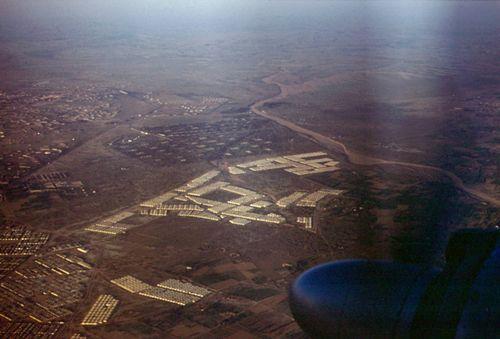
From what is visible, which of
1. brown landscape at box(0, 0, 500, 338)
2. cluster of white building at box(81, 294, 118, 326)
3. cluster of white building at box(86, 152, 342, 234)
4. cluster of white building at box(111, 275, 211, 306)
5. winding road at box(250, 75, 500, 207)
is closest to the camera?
cluster of white building at box(81, 294, 118, 326)

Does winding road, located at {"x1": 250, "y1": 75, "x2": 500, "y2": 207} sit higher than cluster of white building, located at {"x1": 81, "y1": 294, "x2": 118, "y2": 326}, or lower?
lower

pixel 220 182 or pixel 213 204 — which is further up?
pixel 213 204

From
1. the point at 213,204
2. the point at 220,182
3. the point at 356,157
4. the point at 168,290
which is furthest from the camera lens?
the point at 356,157

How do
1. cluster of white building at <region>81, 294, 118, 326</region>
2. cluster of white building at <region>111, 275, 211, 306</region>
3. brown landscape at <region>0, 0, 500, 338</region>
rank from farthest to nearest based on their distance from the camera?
brown landscape at <region>0, 0, 500, 338</region> → cluster of white building at <region>111, 275, 211, 306</region> → cluster of white building at <region>81, 294, 118, 326</region>

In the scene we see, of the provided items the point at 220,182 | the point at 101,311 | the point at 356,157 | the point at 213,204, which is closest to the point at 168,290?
the point at 101,311

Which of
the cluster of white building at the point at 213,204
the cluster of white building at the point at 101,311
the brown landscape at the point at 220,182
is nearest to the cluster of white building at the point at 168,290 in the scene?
the brown landscape at the point at 220,182

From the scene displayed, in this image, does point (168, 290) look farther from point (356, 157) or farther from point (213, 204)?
point (356, 157)

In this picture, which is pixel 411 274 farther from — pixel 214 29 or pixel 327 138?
pixel 214 29

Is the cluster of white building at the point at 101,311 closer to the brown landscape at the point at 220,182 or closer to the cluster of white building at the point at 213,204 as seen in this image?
the brown landscape at the point at 220,182

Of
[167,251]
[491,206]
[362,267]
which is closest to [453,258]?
[362,267]

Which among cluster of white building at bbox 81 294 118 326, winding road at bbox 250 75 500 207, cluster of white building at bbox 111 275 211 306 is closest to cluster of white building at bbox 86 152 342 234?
winding road at bbox 250 75 500 207

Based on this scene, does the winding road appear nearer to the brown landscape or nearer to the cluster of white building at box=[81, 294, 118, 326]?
the brown landscape
